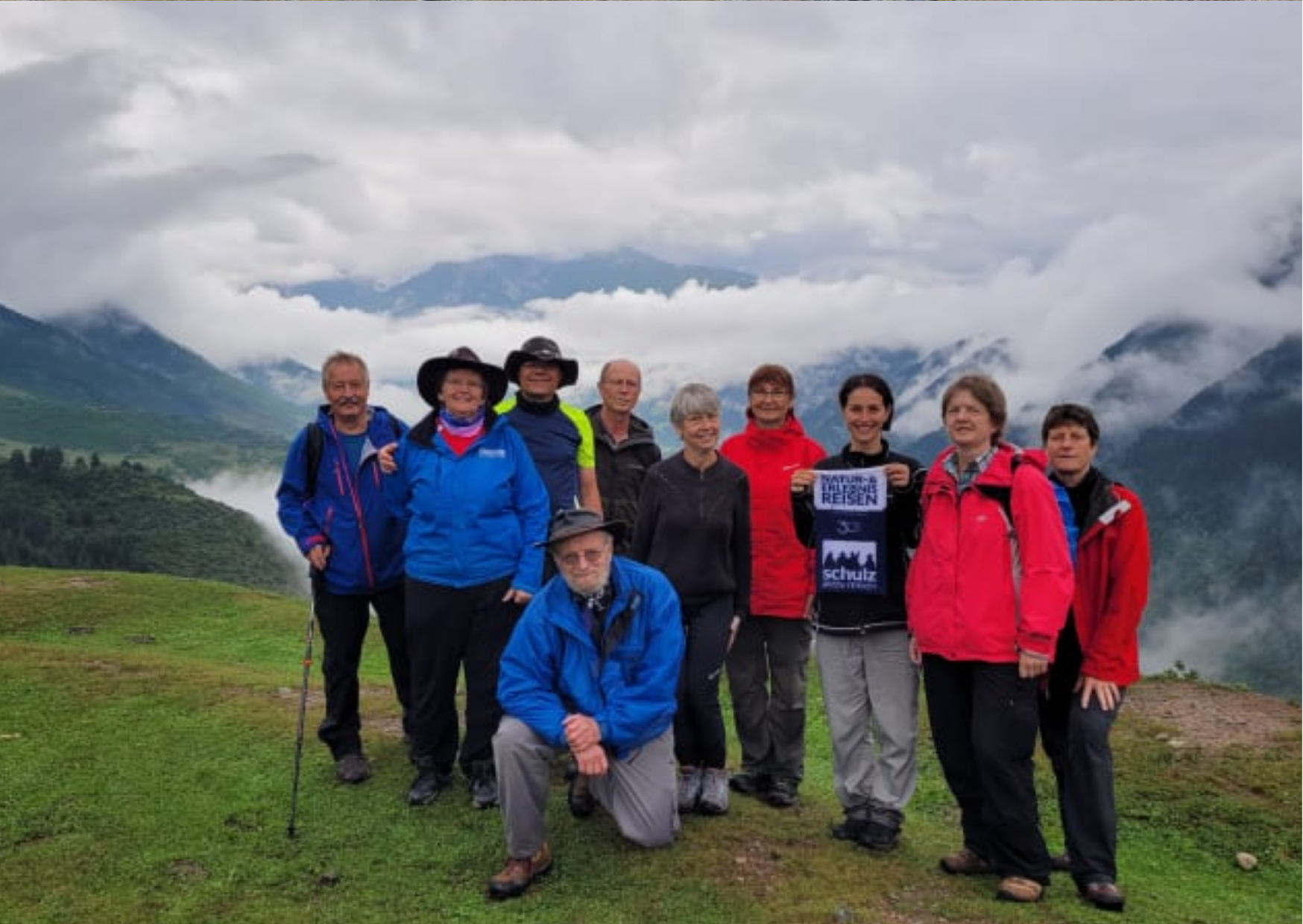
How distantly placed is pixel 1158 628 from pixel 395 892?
221631 millimetres

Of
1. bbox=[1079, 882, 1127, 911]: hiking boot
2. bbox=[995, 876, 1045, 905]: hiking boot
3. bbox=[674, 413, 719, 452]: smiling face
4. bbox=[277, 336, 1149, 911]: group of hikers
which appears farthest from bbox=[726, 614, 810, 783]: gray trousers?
bbox=[1079, 882, 1127, 911]: hiking boot

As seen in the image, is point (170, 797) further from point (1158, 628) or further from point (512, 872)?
point (1158, 628)

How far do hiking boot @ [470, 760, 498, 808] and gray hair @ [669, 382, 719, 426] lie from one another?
3490 mm

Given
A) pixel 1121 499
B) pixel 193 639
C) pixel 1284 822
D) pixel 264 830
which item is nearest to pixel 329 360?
pixel 264 830

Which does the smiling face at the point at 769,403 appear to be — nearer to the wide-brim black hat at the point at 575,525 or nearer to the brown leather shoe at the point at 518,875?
the wide-brim black hat at the point at 575,525

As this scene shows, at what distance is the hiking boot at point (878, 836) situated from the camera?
7555 millimetres

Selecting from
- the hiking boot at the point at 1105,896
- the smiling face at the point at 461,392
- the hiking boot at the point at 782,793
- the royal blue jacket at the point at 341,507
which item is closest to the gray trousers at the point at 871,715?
the hiking boot at the point at 782,793

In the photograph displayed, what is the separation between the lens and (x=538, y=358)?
8.54 m

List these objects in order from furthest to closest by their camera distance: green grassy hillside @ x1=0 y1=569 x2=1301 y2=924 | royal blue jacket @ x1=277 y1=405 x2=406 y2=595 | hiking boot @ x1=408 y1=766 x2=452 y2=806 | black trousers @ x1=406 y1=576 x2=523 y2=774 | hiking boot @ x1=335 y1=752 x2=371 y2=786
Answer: hiking boot @ x1=335 y1=752 x2=371 y2=786, royal blue jacket @ x1=277 y1=405 x2=406 y2=595, hiking boot @ x1=408 y1=766 x2=452 y2=806, black trousers @ x1=406 y1=576 x2=523 y2=774, green grassy hillside @ x1=0 y1=569 x2=1301 y2=924

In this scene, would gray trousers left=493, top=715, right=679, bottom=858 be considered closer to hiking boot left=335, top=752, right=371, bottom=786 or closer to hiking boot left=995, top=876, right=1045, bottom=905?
hiking boot left=335, top=752, right=371, bottom=786

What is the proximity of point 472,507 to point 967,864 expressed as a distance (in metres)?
4.88

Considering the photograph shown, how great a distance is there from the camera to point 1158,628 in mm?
196375

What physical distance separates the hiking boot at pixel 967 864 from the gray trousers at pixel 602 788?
215cm

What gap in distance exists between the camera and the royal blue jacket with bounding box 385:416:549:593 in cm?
775
